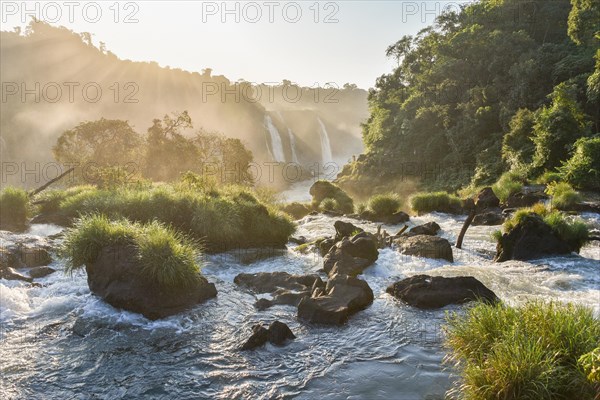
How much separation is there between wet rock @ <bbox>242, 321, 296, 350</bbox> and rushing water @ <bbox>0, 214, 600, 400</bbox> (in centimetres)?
17

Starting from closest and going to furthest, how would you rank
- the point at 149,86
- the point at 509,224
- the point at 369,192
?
the point at 509,224, the point at 369,192, the point at 149,86

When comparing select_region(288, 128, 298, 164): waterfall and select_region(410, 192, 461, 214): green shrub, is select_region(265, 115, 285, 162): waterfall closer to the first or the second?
select_region(288, 128, 298, 164): waterfall

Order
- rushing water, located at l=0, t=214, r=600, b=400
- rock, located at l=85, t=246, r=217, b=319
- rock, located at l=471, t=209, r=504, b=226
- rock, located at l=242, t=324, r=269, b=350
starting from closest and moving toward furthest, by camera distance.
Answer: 1. rushing water, located at l=0, t=214, r=600, b=400
2. rock, located at l=242, t=324, r=269, b=350
3. rock, located at l=85, t=246, r=217, b=319
4. rock, located at l=471, t=209, r=504, b=226

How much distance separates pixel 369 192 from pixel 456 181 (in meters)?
12.6

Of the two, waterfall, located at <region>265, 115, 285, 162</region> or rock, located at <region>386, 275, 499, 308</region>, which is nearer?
rock, located at <region>386, 275, 499, 308</region>

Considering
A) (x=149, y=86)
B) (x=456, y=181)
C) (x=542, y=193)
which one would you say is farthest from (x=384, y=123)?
(x=149, y=86)

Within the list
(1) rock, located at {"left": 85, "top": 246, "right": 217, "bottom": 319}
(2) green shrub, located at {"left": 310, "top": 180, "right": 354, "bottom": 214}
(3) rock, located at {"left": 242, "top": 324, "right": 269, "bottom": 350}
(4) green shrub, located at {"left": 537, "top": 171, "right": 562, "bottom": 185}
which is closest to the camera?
(3) rock, located at {"left": 242, "top": 324, "right": 269, "bottom": 350}

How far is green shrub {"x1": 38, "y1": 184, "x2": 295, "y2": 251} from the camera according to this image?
18438mm

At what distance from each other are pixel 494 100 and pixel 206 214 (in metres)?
42.1

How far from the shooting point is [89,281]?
11.8m

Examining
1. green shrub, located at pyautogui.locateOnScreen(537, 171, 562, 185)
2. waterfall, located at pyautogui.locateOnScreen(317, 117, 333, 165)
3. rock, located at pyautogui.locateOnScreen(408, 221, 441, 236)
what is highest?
waterfall, located at pyautogui.locateOnScreen(317, 117, 333, 165)

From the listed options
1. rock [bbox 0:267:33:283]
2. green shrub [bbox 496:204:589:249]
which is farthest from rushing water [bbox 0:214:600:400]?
green shrub [bbox 496:204:589:249]

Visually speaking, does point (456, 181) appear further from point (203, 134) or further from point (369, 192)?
point (203, 134)

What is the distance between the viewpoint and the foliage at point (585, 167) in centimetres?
2709
